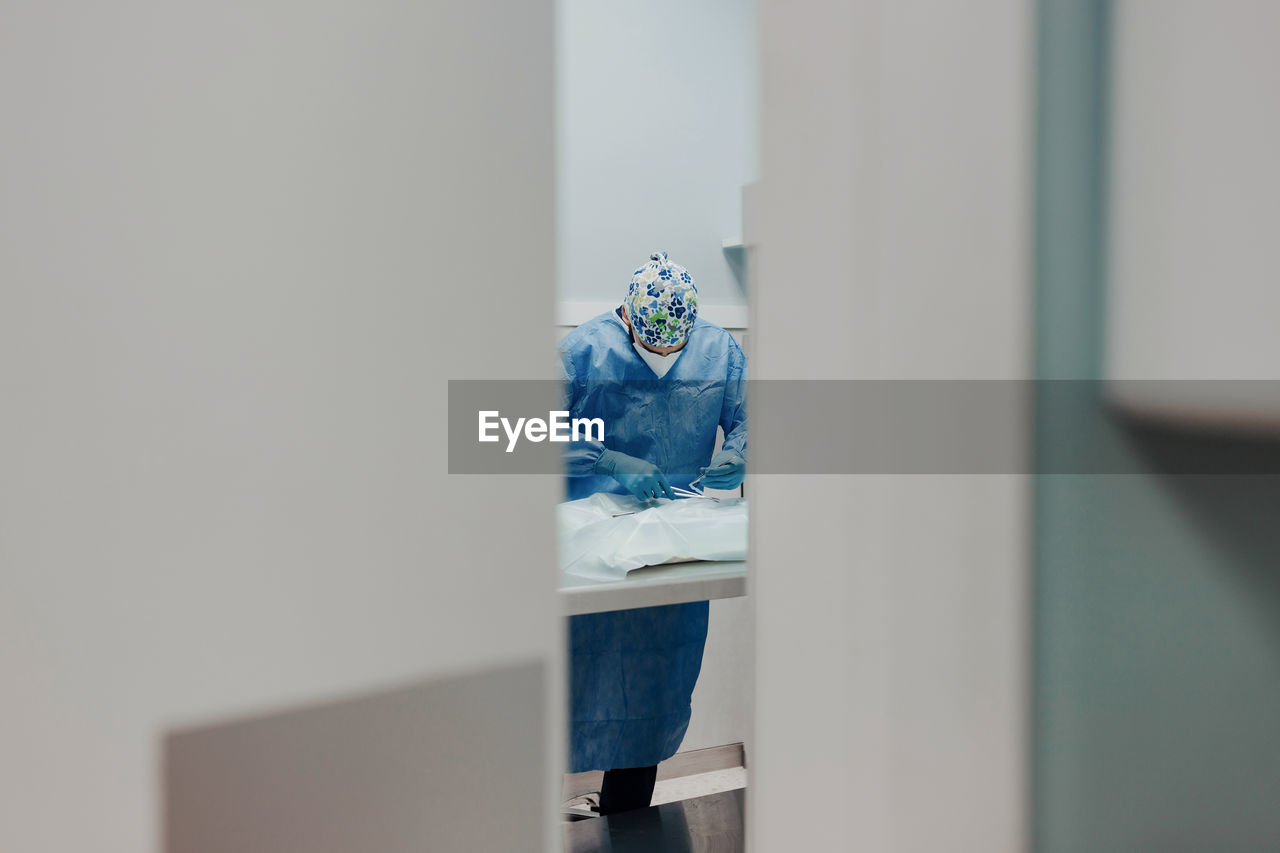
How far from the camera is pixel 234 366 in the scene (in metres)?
0.54

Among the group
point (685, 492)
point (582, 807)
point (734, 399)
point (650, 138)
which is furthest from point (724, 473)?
point (650, 138)

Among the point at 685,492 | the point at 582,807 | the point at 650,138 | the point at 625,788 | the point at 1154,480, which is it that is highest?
the point at 650,138

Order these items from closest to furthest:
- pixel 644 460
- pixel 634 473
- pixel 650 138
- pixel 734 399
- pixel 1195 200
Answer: pixel 1195 200 → pixel 634 473 → pixel 644 460 → pixel 734 399 → pixel 650 138

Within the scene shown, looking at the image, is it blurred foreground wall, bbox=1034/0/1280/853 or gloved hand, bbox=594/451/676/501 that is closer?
blurred foreground wall, bbox=1034/0/1280/853

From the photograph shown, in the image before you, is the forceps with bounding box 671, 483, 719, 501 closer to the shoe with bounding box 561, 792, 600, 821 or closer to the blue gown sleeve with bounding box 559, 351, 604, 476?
the blue gown sleeve with bounding box 559, 351, 604, 476

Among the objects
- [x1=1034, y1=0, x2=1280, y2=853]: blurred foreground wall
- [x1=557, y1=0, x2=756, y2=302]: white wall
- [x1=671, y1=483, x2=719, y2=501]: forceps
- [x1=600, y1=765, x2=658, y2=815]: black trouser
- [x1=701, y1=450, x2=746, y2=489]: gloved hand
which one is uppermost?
[x1=557, y1=0, x2=756, y2=302]: white wall

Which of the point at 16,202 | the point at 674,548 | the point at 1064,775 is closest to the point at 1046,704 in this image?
the point at 1064,775

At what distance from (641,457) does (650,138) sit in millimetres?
1003

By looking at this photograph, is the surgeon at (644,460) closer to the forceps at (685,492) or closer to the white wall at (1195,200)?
the forceps at (685,492)

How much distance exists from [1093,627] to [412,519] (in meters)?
0.50

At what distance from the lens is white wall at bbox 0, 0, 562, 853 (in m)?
0.50

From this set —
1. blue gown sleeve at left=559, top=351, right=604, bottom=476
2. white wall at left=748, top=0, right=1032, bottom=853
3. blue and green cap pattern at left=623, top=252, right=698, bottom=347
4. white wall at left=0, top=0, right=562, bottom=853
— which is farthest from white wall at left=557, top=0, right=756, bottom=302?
white wall at left=748, top=0, right=1032, bottom=853

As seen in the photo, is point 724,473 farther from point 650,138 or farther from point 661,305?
point 650,138

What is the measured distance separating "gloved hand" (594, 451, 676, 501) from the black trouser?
2.17 feet
